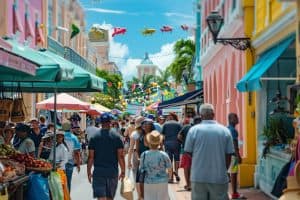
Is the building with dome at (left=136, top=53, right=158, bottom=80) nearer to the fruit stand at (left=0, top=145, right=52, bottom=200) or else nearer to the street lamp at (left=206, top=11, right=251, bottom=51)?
the street lamp at (left=206, top=11, right=251, bottom=51)

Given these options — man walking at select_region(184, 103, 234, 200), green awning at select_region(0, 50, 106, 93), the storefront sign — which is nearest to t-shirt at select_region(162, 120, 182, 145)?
green awning at select_region(0, 50, 106, 93)

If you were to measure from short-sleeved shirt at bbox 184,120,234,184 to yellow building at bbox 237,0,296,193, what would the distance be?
337 cm

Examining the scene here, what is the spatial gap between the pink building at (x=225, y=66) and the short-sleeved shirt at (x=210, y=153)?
293 inches

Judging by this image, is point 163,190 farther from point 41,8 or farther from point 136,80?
point 136,80

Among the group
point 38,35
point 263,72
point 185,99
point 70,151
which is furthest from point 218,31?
point 38,35

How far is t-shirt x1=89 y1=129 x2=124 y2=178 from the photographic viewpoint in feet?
30.6

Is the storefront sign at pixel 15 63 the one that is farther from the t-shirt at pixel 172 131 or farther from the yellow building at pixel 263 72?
the t-shirt at pixel 172 131

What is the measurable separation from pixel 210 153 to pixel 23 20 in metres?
20.3

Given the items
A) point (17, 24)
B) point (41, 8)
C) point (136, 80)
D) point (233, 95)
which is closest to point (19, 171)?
point (233, 95)

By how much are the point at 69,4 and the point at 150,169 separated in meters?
37.5

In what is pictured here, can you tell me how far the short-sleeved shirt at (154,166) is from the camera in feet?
29.4

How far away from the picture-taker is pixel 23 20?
26.6 meters

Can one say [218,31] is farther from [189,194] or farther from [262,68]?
[189,194]

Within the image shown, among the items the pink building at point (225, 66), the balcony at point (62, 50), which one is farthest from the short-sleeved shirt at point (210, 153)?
the balcony at point (62, 50)
